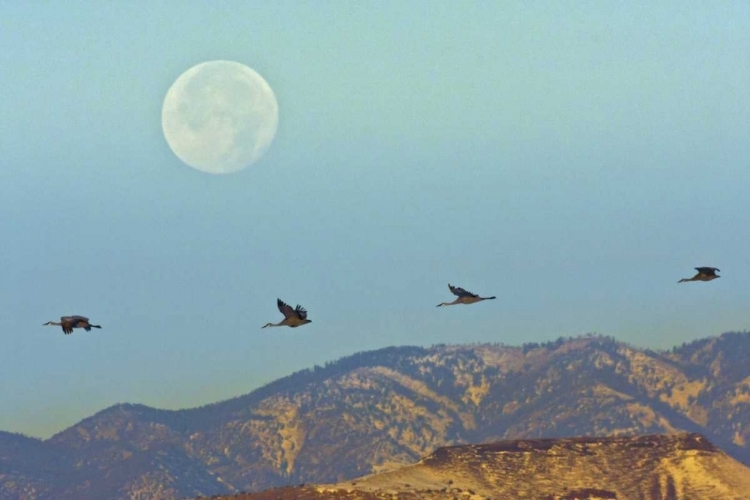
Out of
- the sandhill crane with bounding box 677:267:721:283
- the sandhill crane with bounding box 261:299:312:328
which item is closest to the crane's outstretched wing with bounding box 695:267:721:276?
the sandhill crane with bounding box 677:267:721:283

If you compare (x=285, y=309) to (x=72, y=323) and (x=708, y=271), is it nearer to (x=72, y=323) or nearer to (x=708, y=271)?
(x=72, y=323)

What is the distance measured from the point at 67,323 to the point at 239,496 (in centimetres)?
10947

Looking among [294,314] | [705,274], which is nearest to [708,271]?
[705,274]

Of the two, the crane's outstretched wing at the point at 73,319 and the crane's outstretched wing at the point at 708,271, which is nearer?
the crane's outstretched wing at the point at 73,319

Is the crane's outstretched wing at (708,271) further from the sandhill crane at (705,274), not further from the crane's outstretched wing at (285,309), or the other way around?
the crane's outstretched wing at (285,309)

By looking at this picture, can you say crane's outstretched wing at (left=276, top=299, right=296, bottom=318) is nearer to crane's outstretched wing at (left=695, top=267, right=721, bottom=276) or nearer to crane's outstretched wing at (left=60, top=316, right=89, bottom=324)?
crane's outstretched wing at (left=60, top=316, right=89, bottom=324)

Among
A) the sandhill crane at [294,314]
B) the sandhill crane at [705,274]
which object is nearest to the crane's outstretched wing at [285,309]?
the sandhill crane at [294,314]

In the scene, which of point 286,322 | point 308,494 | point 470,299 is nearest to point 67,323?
point 286,322

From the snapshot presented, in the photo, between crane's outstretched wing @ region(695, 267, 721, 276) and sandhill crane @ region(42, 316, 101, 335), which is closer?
sandhill crane @ region(42, 316, 101, 335)

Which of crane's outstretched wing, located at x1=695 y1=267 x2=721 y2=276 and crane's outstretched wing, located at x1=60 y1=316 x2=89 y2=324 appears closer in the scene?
crane's outstretched wing, located at x1=60 y1=316 x2=89 y2=324

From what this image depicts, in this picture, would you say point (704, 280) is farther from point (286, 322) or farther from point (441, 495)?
point (441, 495)

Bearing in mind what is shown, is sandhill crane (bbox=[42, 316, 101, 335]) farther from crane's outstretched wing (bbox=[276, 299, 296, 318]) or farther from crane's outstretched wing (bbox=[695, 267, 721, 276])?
crane's outstretched wing (bbox=[695, 267, 721, 276])

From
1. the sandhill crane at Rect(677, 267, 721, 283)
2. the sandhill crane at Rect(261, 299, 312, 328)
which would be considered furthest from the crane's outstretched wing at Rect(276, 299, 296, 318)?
the sandhill crane at Rect(677, 267, 721, 283)

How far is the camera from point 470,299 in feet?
299
